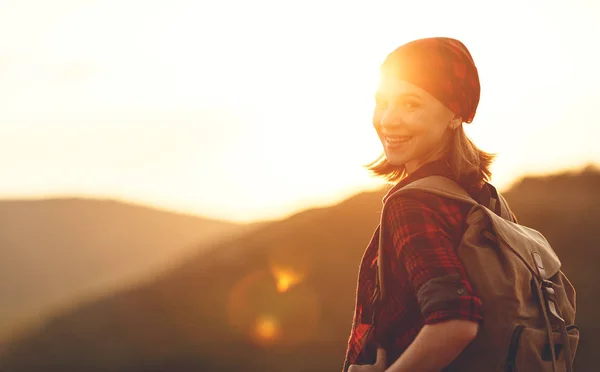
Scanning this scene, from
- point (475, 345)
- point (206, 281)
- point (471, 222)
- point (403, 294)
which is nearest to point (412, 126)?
point (471, 222)

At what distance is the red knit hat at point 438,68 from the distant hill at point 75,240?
12841 centimetres

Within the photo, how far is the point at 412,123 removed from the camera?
265cm

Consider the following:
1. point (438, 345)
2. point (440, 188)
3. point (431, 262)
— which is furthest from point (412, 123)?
point (438, 345)

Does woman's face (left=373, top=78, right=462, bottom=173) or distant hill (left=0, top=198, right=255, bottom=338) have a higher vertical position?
woman's face (left=373, top=78, right=462, bottom=173)

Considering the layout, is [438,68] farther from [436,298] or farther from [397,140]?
[436,298]

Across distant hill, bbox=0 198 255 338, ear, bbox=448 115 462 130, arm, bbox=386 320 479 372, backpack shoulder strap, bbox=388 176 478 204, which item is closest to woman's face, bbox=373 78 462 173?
ear, bbox=448 115 462 130

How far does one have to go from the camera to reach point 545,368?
239cm

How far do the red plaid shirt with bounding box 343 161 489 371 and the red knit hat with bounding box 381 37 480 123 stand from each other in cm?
28

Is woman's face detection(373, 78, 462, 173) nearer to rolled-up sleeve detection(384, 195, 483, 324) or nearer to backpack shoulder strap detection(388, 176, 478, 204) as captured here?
backpack shoulder strap detection(388, 176, 478, 204)

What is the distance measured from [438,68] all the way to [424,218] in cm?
66

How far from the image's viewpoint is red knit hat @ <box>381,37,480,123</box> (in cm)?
262

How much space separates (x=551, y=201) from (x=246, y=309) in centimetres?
984

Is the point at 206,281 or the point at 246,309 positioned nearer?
the point at 246,309

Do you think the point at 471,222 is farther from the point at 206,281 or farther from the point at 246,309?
the point at 206,281
